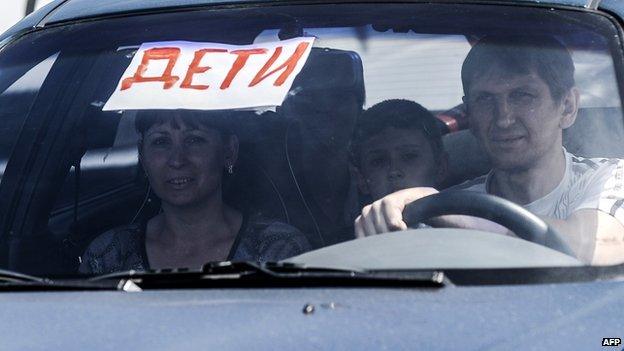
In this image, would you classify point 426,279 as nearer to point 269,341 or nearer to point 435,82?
point 269,341

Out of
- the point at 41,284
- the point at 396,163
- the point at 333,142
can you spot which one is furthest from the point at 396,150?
the point at 41,284

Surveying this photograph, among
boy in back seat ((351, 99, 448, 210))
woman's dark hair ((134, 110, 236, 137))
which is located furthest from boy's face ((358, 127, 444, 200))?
woman's dark hair ((134, 110, 236, 137))

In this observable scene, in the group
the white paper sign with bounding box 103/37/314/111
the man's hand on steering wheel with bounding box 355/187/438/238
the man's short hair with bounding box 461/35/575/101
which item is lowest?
the man's hand on steering wheel with bounding box 355/187/438/238

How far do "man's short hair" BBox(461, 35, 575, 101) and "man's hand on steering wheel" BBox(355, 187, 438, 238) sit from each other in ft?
1.06

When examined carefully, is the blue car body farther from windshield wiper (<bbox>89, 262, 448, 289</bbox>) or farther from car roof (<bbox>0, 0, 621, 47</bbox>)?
car roof (<bbox>0, 0, 621, 47</bbox>)

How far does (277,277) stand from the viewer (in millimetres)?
2840

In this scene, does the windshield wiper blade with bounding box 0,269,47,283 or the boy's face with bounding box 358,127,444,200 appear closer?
the windshield wiper blade with bounding box 0,269,47,283

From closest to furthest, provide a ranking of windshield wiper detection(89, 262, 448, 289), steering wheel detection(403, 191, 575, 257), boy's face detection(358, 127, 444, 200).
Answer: windshield wiper detection(89, 262, 448, 289), steering wheel detection(403, 191, 575, 257), boy's face detection(358, 127, 444, 200)

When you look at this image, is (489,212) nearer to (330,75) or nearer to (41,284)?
(330,75)

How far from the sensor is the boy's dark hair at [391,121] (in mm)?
3357

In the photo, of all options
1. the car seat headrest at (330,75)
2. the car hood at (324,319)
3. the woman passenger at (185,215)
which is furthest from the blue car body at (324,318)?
the car seat headrest at (330,75)

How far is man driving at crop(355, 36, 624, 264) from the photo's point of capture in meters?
3.10

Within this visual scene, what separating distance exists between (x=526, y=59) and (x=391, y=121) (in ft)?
1.15

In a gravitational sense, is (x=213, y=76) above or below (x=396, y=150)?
above
